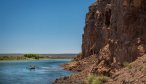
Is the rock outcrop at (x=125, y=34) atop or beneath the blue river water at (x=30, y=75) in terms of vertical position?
atop

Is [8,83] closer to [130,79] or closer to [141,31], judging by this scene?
[141,31]

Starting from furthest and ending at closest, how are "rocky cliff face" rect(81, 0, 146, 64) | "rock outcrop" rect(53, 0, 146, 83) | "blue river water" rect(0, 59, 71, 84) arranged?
"blue river water" rect(0, 59, 71, 84) < "rock outcrop" rect(53, 0, 146, 83) < "rocky cliff face" rect(81, 0, 146, 64)

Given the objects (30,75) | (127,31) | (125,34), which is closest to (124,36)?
(125,34)

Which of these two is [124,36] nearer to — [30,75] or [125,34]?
[125,34]

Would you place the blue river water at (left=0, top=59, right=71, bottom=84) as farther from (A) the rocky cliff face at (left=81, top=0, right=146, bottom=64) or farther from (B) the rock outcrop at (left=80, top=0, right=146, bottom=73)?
(A) the rocky cliff face at (left=81, top=0, right=146, bottom=64)

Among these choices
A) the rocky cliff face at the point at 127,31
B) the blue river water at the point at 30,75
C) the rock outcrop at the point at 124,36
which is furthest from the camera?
the blue river water at the point at 30,75

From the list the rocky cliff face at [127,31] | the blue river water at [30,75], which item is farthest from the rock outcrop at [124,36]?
the blue river water at [30,75]

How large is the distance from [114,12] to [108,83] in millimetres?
12387

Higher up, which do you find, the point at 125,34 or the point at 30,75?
the point at 125,34

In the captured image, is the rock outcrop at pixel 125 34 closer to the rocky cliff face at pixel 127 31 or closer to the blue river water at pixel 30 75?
the rocky cliff face at pixel 127 31

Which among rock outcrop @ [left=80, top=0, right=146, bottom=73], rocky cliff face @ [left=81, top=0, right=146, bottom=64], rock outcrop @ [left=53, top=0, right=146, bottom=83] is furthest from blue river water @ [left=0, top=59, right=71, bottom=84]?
rocky cliff face @ [left=81, top=0, right=146, bottom=64]

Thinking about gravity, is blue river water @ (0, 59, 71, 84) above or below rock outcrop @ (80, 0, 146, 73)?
below

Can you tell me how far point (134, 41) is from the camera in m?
30.6

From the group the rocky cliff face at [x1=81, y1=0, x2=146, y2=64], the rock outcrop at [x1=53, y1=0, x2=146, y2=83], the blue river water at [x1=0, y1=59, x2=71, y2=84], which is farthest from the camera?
the blue river water at [x1=0, y1=59, x2=71, y2=84]
